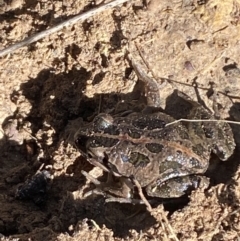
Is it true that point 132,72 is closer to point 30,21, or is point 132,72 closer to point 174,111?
point 174,111

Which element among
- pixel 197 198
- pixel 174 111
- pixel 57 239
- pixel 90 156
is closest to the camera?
pixel 57 239

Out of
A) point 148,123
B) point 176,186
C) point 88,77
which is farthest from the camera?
point 88,77

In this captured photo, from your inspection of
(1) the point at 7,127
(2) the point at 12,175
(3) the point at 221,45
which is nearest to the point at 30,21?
(1) the point at 7,127

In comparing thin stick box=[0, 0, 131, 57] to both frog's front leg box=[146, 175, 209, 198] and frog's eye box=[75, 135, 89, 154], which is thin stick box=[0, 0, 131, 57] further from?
frog's front leg box=[146, 175, 209, 198]

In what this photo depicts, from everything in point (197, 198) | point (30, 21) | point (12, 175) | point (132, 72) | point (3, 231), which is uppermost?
point (30, 21)

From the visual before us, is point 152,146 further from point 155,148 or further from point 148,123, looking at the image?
point 148,123

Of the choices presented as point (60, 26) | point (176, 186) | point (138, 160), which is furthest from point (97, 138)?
point (60, 26)

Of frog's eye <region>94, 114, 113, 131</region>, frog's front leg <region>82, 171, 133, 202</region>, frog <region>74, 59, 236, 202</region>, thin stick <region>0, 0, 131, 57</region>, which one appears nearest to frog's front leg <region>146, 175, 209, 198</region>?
frog <region>74, 59, 236, 202</region>
